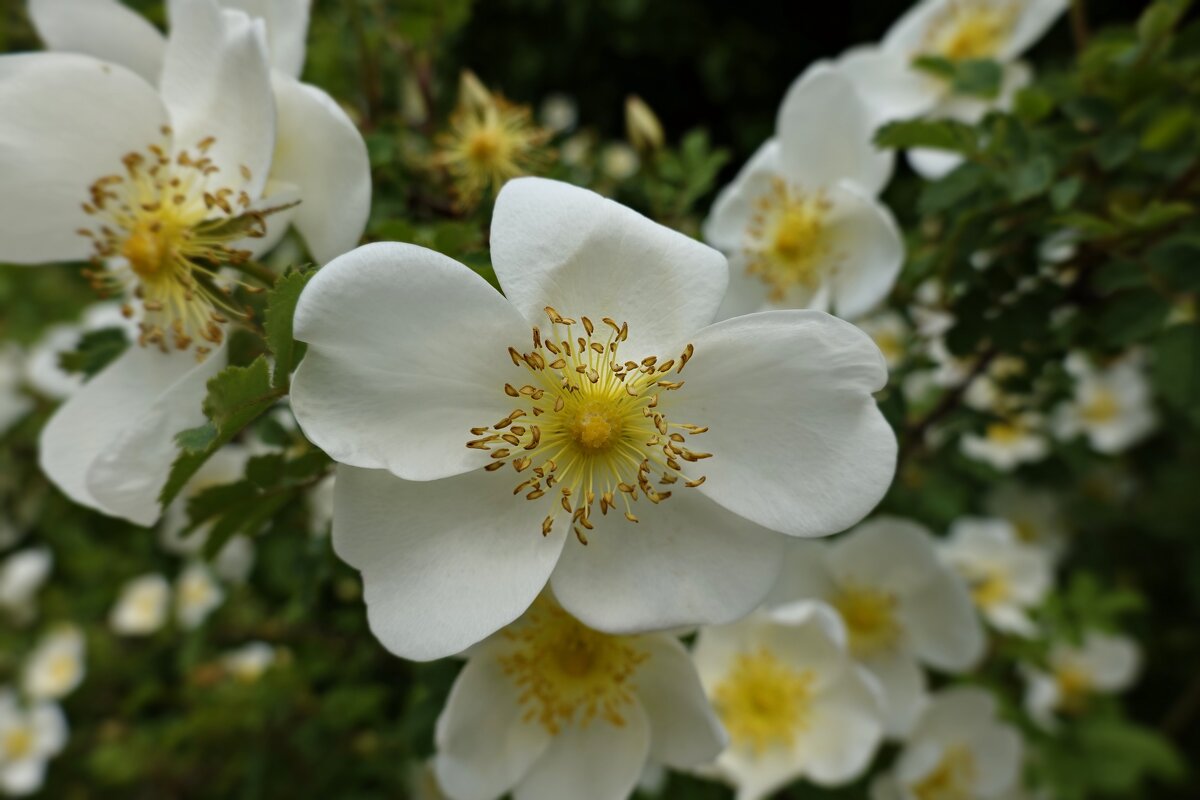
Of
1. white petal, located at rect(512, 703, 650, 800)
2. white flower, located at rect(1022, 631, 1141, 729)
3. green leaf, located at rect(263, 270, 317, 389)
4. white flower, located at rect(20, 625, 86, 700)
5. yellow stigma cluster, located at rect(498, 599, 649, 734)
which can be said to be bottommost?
white flower, located at rect(20, 625, 86, 700)

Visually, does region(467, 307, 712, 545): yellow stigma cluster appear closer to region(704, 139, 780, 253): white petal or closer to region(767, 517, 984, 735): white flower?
region(704, 139, 780, 253): white petal

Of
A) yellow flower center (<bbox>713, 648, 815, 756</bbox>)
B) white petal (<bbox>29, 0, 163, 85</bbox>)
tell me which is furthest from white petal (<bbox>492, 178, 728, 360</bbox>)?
yellow flower center (<bbox>713, 648, 815, 756</bbox>)

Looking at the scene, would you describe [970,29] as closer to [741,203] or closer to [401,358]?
[741,203]

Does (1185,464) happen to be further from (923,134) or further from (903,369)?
(923,134)

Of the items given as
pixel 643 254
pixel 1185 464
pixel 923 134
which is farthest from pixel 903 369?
pixel 1185 464

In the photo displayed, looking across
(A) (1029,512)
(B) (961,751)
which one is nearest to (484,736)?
(B) (961,751)

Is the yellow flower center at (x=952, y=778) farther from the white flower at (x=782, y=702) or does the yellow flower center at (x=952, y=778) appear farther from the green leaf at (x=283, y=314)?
the green leaf at (x=283, y=314)
